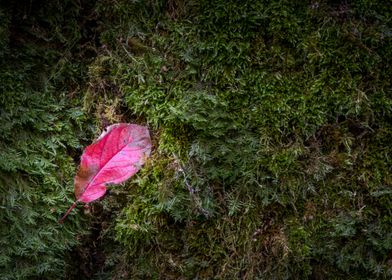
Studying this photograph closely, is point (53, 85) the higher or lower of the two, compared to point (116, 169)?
higher

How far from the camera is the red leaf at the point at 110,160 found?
5.22 ft

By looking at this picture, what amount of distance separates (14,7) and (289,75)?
1.18 meters

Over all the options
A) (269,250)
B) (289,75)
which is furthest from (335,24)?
(269,250)

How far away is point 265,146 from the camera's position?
160cm

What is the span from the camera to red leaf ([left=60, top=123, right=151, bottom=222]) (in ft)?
5.22

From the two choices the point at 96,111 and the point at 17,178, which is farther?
the point at 96,111

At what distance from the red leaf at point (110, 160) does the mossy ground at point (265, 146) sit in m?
0.06

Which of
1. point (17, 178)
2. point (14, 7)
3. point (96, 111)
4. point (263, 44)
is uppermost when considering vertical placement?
point (14, 7)

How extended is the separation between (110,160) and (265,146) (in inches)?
25.2

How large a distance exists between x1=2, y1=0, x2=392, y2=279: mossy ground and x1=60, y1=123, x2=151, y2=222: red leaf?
64 millimetres

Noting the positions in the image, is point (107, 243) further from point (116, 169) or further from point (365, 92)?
point (365, 92)

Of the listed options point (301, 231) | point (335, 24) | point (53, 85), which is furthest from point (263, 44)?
point (53, 85)

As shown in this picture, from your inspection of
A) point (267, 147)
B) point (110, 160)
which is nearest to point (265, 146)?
point (267, 147)

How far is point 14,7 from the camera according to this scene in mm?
1610
